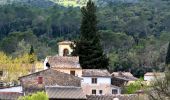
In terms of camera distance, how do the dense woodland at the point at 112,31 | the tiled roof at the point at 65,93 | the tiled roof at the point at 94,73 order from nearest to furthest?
the tiled roof at the point at 65,93 < the tiled roof at the point at 94,73 < the dense woodland at the point at 112,31

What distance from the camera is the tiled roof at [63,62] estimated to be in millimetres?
58312

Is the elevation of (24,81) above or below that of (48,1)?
below

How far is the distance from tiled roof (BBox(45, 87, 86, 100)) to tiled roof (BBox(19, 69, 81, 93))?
106 centimetres

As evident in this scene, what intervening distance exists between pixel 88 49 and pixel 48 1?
133841mm

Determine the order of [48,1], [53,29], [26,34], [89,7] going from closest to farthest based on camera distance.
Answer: [89,7]
[26,34]
[53,29]
[48,1]

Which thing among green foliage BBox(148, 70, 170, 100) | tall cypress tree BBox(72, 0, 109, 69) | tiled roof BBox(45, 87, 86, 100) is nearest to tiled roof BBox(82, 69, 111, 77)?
tall cypress tree BBox(72, 0, 109, 69)

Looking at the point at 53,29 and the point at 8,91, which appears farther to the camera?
the point at 53,29

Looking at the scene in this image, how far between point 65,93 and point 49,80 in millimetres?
→ 3329

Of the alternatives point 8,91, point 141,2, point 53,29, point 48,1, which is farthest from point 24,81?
point 48,1

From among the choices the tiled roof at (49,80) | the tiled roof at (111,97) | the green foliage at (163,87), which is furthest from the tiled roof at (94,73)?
the green foliage at (163,87)

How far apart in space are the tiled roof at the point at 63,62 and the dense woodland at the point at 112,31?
37782 millimetres

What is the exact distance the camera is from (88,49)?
66500 mm

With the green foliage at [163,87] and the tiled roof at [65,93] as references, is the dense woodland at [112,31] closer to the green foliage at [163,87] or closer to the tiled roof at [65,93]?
the tiled roof at [65,93]

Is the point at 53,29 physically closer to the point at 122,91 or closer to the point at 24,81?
the point at 122,91
